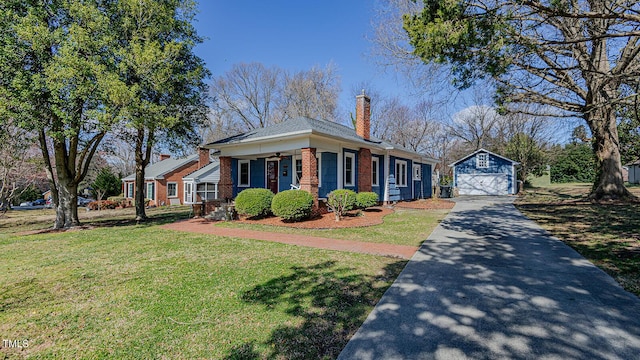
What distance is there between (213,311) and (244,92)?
104 ft

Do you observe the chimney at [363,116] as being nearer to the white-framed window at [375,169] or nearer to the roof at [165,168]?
the white-framed window at [375,169]

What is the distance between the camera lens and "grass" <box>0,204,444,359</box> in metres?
2.96

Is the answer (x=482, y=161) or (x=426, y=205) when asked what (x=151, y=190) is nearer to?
(x=426, y=205)

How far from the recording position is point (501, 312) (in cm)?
357

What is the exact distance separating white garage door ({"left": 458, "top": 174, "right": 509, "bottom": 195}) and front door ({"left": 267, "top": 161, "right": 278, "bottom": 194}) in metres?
21.1

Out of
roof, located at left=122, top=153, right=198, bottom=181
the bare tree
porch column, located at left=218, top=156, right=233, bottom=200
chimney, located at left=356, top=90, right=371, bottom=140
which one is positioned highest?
the bare tree

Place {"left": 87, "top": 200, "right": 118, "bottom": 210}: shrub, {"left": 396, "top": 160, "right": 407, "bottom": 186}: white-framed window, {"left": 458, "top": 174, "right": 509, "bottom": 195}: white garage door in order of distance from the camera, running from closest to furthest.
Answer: {"left": 396, "top": 160, "right": 407, "bottom": 186}: white-framed window, {"left": 87, "top": 200, "right": 118, "bottom": 210}: shrub, {"left": 458, "top": 174, "right": 509, "bottom": 195}: white garage door

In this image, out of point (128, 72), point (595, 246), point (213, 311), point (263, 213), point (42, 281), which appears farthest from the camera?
point (263, 213)

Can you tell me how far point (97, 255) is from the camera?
6.88 meters

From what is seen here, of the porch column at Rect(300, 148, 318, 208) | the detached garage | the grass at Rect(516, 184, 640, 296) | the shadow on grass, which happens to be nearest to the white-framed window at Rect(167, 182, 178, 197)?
the porch column at Rect(300, 148, 318, 208)

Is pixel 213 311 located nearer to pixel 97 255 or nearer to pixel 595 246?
pixel 97 255

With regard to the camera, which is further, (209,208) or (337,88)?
(337,88)

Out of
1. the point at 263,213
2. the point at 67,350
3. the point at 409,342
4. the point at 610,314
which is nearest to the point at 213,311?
the point at 67,350

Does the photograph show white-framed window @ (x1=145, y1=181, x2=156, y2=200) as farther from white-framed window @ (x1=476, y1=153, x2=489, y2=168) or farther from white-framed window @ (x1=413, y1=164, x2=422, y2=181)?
white-framed window @ (x1=476, y1=153, x2=489, y2=168)
